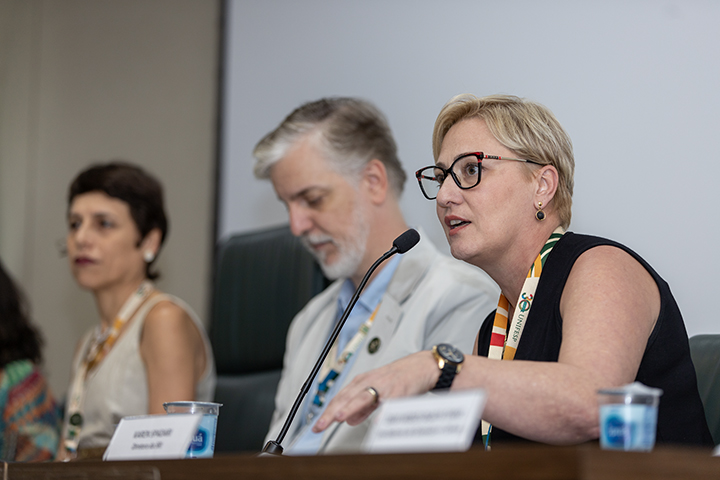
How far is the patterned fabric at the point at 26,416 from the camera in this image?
239cm

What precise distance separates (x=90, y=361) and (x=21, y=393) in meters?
0.25

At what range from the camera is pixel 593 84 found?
5.90 feet

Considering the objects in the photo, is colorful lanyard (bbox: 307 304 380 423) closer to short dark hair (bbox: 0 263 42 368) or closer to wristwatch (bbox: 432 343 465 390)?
wristwatch (bbox: 432 343 465 390)

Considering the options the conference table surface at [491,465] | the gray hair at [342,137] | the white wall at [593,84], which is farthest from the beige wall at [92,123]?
the conference table surface at [491,465]

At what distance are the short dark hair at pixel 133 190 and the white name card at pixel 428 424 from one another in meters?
2.07

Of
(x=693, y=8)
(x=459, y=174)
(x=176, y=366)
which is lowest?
(x=176, y=366)

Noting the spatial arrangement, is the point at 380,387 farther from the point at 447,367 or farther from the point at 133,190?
the point at 133,190

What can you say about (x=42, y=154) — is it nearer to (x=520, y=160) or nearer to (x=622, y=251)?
(x=520, y=160)

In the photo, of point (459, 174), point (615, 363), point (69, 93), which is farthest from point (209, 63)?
point (615, 363)

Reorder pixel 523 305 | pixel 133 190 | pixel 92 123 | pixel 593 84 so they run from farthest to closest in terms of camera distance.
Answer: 1. pixel 92 123
2. pixel 133 190
3. pixel 593 84
4. pixel 523 305

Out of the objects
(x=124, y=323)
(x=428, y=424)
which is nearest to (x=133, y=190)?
(x=124, y=323)

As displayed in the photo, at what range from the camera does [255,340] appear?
2539 millimetres

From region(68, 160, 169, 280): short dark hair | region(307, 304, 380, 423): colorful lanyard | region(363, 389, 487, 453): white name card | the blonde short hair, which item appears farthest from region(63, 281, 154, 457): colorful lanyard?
region(363, 389, 487, 453): white name card

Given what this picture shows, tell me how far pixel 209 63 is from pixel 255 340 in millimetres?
1215
